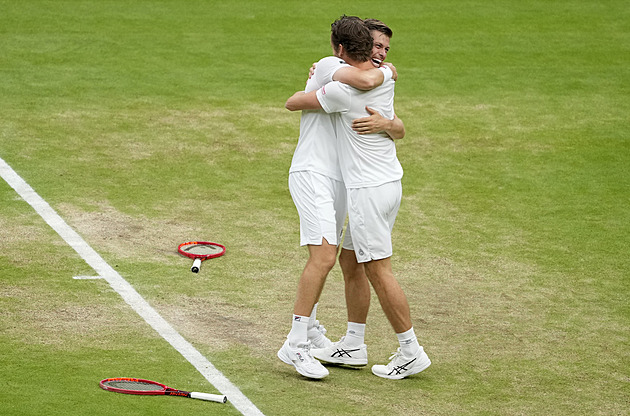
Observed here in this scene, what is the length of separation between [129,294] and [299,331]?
209 centimetres

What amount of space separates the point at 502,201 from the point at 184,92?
17.5 feet

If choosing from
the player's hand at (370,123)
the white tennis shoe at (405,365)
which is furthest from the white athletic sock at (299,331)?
the player's hand at (370,123)

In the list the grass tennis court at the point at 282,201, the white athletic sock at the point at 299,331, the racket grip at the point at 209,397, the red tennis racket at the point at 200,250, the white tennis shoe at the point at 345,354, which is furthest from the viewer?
the red tennis racket at the point at 200,250

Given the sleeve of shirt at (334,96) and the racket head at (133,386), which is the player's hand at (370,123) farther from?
the racket head at (133,386)

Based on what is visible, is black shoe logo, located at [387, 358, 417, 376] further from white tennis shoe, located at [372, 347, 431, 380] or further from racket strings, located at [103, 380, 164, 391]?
racket strings, located at [103, 380, 164, 391]

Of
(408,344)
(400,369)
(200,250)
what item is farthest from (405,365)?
(200,250)

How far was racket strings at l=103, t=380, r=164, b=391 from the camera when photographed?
7.00 m

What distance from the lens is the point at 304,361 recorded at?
24.3ft

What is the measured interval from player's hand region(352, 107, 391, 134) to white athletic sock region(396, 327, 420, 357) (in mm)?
1439

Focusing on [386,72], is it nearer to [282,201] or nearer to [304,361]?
[304,361]

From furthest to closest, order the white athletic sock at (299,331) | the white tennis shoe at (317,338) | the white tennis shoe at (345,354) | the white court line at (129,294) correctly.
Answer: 1. the white tennis shoe at (317,338)
2. the white tennis shoe at (345,354)
3. the white athletic sock at (299,331)
4. the white court line at (129,294)

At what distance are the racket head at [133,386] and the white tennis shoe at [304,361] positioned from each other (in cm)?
93

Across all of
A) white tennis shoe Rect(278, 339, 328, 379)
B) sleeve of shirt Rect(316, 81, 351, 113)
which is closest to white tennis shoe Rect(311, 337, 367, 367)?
white tennis shoe Rect(278, 339, 328, 379)

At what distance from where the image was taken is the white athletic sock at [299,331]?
743 cm
